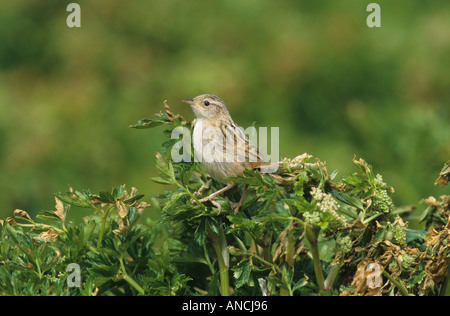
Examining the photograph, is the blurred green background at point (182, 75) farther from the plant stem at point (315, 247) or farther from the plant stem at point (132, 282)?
the plant stem at point (132, 282)

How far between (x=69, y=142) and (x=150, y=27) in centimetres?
173

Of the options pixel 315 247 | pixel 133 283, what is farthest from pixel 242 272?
pixel 133 283

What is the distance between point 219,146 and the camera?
290cm

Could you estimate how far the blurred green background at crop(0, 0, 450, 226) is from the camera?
5570 mm

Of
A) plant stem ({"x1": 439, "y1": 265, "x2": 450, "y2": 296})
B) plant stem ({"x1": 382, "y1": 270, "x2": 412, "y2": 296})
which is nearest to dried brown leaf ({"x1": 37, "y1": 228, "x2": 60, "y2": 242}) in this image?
plant stem ({"x1": 382, "y1": 270, "x2": 412, "y2": 296})

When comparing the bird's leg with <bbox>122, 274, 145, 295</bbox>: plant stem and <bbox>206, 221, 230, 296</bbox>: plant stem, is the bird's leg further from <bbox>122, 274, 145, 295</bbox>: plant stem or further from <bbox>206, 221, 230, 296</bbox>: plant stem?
<bbox>122, 274, 145, 295</bbox>: plant stem

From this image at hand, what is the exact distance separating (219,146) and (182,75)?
137 inches

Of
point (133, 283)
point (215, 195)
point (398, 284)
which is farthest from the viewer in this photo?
point (215, 195)

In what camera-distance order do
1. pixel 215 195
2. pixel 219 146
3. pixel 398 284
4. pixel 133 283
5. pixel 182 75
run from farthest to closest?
pixel 182 75 < pixel 219 146 < pixel 215 195 < pixel 133 283 < pixel 398 284

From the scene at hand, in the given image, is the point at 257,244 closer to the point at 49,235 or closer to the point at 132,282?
the point at 132,282

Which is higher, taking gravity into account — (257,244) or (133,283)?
(257,244)

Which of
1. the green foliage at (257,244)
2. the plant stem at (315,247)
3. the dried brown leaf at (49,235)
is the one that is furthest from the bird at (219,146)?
the dried brown leaf at (49,235)

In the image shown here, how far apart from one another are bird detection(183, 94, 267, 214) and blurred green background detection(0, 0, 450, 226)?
1.80 m
